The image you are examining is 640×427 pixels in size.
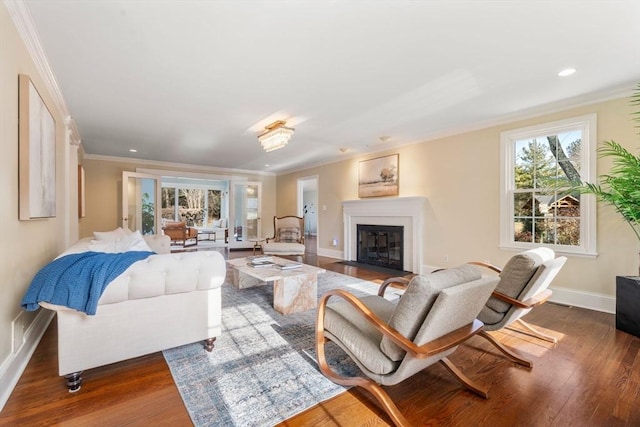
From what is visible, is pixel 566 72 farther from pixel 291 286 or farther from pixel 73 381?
pixel 73 381

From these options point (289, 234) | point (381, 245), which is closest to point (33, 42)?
point (289, 234)

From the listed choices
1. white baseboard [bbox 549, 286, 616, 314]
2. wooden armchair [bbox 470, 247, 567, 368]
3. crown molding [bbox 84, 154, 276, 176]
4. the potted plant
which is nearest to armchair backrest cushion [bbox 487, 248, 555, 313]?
wooden armchair [bbox 470, 247, 567, 368]

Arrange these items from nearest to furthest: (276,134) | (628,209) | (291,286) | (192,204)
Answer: (628,209) < (291,286) < (276,134) < (192,204)

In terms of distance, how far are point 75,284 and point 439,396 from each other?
89.2 inches

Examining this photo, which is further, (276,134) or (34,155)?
(276,134)

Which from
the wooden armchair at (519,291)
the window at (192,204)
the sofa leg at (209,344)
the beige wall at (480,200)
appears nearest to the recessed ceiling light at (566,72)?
the beige wall at (480,200)

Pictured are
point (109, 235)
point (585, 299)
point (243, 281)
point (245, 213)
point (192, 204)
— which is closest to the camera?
point (585, 299)

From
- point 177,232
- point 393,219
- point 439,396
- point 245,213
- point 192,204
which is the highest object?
point 192,204

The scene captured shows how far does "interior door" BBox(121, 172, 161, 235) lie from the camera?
6338 mm

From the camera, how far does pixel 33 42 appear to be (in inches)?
82.1

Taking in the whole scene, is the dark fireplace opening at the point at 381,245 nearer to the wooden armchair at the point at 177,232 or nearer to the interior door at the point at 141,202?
the interior door at the point at 141,202

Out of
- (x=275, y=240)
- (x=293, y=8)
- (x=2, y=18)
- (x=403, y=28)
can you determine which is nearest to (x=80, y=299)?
(x=2, y=18)

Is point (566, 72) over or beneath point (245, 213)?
over

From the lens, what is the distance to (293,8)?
5.83 feet
